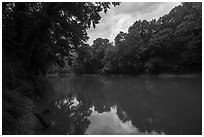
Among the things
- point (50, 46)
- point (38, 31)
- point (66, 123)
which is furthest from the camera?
Result: point (50, 46)

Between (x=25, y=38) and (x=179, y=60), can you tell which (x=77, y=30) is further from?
(x=179, y=60)

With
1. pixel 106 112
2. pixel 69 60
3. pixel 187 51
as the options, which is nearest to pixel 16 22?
pixel 69 60

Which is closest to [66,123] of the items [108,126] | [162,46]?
[108,126]

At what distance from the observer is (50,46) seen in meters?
13.1

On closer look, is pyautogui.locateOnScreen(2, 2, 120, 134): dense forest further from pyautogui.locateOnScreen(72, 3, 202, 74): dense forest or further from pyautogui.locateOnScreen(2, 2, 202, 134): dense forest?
pyautogui.locateOnScreen(72, 3, 202, 74): dense forest

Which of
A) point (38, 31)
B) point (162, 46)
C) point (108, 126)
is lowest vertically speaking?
point (108, 126)

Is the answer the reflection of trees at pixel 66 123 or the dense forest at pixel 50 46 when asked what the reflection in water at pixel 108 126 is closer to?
the reflection of trees at pixel 66 123

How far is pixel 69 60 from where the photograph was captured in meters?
15.2

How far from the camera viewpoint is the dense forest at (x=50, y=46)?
7.64 m

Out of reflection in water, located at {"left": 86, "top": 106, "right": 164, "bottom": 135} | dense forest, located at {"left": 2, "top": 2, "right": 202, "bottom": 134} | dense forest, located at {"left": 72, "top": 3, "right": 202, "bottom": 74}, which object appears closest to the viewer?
reflection in water, located at {"left": 86, "top": 106, "right": 164, "bottom": 135}

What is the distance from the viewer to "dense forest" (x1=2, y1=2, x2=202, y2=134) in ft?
25.1

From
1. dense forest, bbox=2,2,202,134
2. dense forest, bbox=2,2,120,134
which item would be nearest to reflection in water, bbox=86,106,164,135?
dense forest, bbox=2,2,202,134

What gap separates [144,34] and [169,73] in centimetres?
1151

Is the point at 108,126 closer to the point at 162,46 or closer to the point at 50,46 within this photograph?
the point at 50,46
